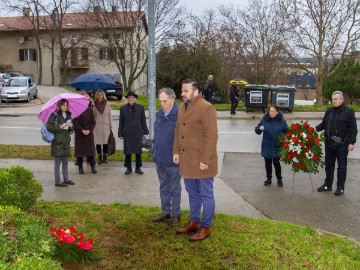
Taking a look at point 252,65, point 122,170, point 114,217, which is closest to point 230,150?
point 122,170

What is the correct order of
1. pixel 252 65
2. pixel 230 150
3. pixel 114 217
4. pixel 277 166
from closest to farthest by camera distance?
1. pixel 114 217
2. pixel 277 166
3. pixel 230 150
4. pixel 252 65

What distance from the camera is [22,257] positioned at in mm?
3154

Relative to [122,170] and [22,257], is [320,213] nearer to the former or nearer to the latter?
[122,170]

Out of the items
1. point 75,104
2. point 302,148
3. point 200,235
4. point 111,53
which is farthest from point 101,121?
point 111,53

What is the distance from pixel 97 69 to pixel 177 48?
51.0 feet

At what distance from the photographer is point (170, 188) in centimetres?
609

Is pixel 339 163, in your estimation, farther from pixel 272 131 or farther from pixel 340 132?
pixel 272 131

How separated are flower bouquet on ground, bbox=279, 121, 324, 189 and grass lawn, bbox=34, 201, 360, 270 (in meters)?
2.31

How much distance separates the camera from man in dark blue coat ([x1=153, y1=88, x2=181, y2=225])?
588cm

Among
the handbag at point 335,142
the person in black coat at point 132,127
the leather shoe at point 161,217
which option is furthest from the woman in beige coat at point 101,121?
the handbag at point 335,142

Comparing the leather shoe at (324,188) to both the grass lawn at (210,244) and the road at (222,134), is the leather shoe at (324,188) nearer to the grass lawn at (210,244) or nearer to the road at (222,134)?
the grass lawn at (210,244)

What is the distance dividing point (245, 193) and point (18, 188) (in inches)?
156

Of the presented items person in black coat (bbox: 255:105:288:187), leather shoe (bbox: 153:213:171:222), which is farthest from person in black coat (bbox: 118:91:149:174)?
leather shoe (bbox: 153:213:171:222)

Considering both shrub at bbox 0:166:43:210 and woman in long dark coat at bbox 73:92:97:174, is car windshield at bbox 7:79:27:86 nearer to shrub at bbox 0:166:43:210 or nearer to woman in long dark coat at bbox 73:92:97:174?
woman in long dark coat at bbox 73:92:97:174
